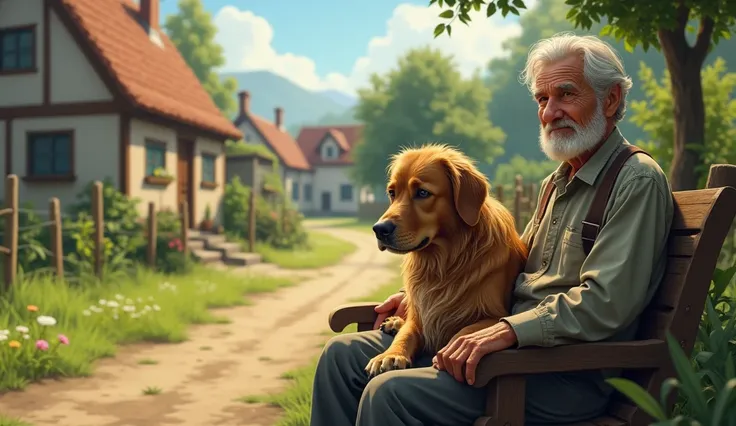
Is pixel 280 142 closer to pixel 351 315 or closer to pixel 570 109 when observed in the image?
pixel 351 315

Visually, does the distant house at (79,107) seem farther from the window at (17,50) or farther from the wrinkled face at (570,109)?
the wrinkled face at (570,109)

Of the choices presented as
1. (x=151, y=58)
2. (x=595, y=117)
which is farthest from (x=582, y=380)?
(x=151, y=58)

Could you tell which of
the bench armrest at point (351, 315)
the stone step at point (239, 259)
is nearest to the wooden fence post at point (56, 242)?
the stone step at point (239, 259)

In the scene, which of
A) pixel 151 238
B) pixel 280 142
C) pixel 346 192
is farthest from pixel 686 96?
pixel 346 192

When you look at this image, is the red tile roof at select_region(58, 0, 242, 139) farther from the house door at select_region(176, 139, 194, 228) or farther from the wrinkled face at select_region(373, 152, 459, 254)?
the wrinkled face at select_region(373, 152, 459, 254)

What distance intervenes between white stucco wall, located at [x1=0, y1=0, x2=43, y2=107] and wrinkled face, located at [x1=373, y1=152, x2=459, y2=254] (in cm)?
1368

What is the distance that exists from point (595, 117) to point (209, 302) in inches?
310

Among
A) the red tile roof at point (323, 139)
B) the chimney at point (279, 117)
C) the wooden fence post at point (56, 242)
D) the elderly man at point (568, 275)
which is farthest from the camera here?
the red tile roof at point (323, 139)

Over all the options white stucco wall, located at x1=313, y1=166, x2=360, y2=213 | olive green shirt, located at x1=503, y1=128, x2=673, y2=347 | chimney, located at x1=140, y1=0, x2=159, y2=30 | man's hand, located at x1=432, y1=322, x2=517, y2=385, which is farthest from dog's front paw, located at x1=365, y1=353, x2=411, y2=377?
white stucco wall, located at x1=313, y1=166, x2=360, y2=213

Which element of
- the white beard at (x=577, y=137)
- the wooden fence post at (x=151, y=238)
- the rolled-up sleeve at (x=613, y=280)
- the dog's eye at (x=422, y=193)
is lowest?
the wooden fence post at (x=151, y=238)

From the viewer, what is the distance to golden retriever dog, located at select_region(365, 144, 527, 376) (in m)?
2.41

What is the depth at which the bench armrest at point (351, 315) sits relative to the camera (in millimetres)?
2994

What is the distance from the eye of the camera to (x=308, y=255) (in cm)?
1678

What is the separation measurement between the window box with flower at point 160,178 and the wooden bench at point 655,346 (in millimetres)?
12962
